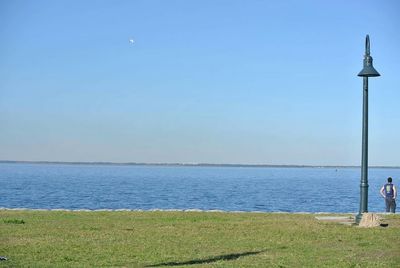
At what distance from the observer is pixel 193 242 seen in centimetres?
1386

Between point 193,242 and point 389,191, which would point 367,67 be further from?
point 389,191

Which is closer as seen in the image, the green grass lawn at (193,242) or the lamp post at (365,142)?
the green grass lawn at (193,242)

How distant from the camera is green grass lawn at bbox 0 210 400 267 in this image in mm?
11336

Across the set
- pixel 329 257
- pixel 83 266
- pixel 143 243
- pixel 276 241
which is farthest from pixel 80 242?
pixel 329 257

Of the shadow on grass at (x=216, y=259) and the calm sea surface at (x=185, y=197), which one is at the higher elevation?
the shadow on grass at (x=216, y=259)

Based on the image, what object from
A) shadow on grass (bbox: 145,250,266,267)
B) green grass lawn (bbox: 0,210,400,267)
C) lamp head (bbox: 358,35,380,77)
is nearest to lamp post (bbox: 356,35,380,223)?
lamp head (bbox: 358,35,380,77)

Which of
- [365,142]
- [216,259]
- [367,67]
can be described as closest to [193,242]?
[216,259]

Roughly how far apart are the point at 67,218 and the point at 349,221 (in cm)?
875

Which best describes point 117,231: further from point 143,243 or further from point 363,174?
point 363,174

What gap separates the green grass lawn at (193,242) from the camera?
1134 centimetres

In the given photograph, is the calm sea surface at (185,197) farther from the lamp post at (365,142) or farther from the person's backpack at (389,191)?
the lamp post at (365,142)

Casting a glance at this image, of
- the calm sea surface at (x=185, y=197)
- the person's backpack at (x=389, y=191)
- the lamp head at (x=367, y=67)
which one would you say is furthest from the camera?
the calm sea surface at (x=185, y=197)

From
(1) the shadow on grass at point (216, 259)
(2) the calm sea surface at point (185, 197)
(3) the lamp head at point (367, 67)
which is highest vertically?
(3) the lamp head at point (367, 67)

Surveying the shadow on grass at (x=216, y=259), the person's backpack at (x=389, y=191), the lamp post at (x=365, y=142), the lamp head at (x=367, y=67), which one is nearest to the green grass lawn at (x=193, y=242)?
the shadow on grass at (x=216, y=259)
